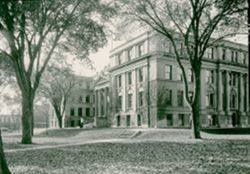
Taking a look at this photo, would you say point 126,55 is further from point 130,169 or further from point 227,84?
point 130,169

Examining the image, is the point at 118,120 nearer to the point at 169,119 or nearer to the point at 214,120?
the point at 169,119

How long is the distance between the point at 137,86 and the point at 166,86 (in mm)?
5215

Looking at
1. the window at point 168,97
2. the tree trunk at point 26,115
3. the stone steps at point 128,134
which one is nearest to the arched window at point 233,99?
the window at point 168,97

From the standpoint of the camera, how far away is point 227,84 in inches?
2116

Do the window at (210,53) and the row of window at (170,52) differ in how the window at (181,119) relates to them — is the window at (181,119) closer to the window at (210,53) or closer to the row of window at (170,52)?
the row of window at (170,52)

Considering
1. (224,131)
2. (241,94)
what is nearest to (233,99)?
(241,94)

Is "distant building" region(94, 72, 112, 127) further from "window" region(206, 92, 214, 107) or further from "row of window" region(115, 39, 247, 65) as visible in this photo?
"window" region(206, 92, 214, 107)

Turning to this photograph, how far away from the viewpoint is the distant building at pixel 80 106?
257 feet

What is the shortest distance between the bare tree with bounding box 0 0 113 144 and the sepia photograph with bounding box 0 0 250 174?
2.7 inches

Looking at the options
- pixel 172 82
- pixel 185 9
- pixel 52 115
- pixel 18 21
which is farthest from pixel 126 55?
pixel 52 115

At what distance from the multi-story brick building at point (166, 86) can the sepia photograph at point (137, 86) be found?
0.16m

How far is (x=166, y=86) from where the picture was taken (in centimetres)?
4550

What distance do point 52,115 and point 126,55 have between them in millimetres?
Answer: 41009

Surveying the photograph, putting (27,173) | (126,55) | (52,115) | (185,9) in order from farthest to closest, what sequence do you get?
(52,115) → (126,55) → (185,9) → (27,173)
